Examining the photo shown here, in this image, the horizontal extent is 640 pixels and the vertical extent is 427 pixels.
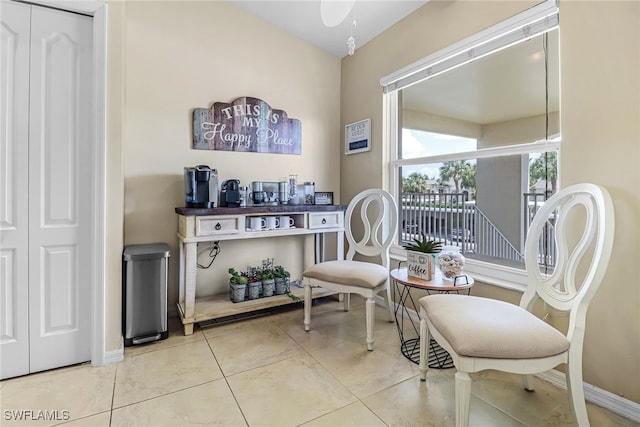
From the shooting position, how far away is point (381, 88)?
2.95m

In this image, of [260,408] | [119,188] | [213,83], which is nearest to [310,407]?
[260,408]

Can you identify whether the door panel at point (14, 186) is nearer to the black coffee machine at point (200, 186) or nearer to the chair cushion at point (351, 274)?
the black coffee machine at point (200, 186)

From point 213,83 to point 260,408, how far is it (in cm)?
255

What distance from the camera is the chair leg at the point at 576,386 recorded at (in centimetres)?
129

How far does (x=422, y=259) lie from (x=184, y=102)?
2.30 meters

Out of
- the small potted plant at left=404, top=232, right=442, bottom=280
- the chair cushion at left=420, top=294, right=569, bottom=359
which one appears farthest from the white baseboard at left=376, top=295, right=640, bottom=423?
the small potted plant at left=404, top=232, right=442, bottom=280

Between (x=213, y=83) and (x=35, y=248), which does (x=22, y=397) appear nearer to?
(x=35, y=248)

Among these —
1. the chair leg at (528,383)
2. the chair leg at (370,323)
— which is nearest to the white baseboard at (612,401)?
the chair leg at (528,383)

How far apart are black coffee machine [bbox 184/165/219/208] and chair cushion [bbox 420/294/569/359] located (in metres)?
1.84

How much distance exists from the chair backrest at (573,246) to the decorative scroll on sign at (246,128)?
225 cm

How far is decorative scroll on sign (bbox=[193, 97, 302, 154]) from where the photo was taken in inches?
107

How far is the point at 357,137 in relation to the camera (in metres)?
3.24

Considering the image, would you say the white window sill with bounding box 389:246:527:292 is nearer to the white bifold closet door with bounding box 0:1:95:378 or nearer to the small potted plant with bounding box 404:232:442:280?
the small potted plant with bounding box 404:232:442:280

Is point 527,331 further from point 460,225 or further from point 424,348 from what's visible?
point 460,225
